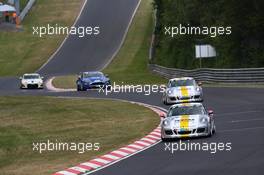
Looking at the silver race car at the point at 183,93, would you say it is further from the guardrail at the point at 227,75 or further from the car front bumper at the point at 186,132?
the car front bumper at the point at 186,132

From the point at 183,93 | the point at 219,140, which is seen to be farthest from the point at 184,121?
the point at 183,93

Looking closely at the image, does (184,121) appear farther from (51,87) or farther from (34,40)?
(34,40)

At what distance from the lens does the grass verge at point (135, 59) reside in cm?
6053

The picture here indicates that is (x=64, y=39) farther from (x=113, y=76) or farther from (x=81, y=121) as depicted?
(x=81, y=121)

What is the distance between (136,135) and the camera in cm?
2558

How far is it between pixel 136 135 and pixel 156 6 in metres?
57.6

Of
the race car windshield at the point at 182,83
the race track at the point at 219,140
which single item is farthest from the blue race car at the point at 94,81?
the race car windshield at the point at 182,83

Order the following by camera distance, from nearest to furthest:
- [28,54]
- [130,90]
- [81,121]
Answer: [81,121]
[130,90]
[28,54]

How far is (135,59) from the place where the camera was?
→ 74625mm

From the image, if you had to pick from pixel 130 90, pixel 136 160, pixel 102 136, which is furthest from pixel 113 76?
pixel 136 160

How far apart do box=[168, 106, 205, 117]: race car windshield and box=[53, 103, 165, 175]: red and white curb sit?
990 millimetres

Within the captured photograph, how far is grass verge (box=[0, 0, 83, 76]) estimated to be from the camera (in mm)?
78812

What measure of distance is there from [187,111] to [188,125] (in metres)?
1.22

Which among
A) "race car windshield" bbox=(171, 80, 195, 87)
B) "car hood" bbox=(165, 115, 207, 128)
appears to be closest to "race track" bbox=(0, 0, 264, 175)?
"car hood" bbox=(165, 115, 207, 128)
